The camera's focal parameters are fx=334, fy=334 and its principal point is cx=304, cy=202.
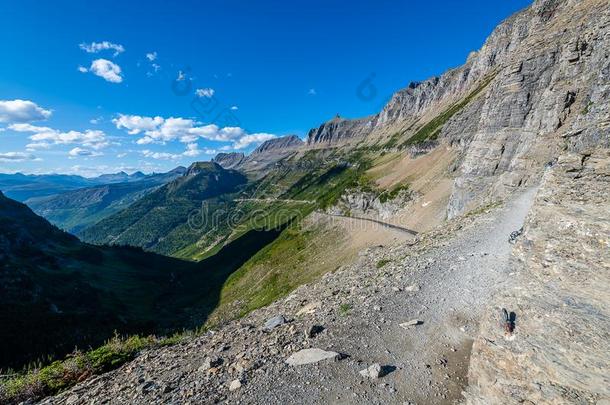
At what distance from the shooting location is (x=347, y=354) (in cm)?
1189

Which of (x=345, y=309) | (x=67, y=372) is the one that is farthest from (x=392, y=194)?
(x=67, y=372)

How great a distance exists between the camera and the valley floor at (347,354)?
1026cm

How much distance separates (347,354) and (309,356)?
4.45 feet

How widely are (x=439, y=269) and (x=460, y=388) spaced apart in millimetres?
10106

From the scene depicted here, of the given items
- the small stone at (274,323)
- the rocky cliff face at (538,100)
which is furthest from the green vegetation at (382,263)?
the rocky cliff face at (538,100)

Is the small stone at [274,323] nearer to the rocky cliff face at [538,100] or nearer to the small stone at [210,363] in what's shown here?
the small stone at [210,363]

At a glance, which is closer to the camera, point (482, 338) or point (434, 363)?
point (482, 338)

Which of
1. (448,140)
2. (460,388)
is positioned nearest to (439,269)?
(460,388)

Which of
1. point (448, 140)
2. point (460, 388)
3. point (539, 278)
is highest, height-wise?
point (448, 140)

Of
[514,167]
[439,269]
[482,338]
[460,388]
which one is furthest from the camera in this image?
[514,167]

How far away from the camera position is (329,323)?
47.6 ft

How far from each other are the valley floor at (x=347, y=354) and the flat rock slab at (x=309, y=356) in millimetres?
253

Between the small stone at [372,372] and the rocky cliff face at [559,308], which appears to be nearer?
the rocky cliff face at [559,308]

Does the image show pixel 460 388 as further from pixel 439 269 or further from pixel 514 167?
pixel 514 167
